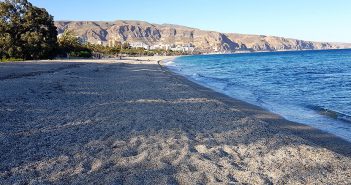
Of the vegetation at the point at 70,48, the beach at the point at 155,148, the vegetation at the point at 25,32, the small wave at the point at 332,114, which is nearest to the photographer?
the beach at the point at 155,148

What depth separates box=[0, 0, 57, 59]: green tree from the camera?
49.4 m

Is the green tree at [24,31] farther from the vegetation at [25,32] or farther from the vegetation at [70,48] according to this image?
the vegetation at [70,48]

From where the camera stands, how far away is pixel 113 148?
21.1 feet

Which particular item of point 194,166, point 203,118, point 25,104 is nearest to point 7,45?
point 25,104

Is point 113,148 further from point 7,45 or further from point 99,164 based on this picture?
point 7,45

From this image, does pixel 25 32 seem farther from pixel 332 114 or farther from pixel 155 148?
pixel 155 148

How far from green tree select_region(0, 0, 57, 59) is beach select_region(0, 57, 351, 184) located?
4286 cm

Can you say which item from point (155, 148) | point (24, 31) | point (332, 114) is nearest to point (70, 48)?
point (24, 31)

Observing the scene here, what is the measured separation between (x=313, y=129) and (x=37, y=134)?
7.16 m

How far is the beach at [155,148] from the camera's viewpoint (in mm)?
5105

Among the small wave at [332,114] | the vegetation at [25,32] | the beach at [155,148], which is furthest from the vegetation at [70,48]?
the beach at [155,148]

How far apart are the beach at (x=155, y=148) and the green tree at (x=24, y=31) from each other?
4286 cm

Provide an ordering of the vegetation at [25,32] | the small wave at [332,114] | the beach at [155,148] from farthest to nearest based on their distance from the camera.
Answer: the vegetation at [25,32] < the small wave at [332,114] < the beach at [155,148]

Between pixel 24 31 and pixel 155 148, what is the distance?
52772 millimetres
